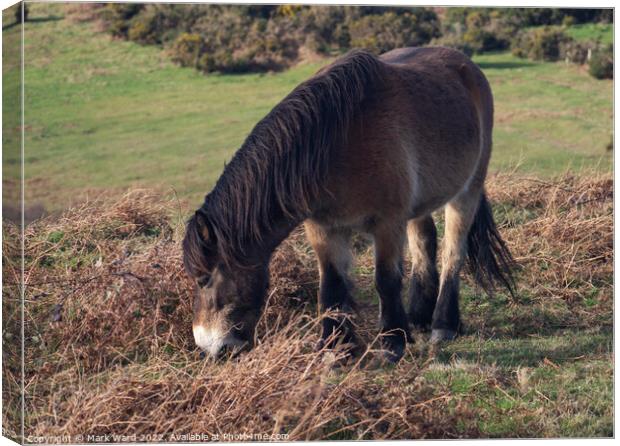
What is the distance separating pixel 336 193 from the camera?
5.55 metres

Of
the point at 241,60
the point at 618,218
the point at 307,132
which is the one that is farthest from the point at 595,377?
the point at 241,60


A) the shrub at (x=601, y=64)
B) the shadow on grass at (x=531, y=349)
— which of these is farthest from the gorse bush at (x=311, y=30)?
the shadow on grass at (x=531, y=349)

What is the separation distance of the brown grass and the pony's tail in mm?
299

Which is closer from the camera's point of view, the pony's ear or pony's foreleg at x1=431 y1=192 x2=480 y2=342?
the pony's ear

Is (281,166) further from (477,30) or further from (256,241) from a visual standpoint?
(477,30)

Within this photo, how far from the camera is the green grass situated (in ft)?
27.2

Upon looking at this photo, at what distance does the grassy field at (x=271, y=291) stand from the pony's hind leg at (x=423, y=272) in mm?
369

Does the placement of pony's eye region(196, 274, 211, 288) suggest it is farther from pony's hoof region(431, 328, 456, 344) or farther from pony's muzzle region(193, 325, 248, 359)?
pony's hoof region(431, 328, 456, 344)

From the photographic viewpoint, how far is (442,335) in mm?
6758

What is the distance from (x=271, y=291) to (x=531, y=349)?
201 centimetres

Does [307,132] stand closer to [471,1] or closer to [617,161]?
[471,1]

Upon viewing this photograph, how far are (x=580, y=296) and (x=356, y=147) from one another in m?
3.06

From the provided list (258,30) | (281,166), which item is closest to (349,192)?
(281,166)

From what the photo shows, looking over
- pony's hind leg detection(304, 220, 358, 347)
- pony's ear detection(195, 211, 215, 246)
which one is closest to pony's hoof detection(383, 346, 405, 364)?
pony's hind leg detection(304, 220, 358, 347)
